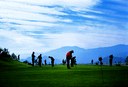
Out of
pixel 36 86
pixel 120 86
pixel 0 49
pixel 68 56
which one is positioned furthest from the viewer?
pixel 0 49

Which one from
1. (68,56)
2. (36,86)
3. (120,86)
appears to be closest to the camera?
(120,86)

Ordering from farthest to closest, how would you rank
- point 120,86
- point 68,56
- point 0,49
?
point 0,49 → point 68,56 → point 120,86

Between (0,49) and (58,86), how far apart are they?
66.8 meters

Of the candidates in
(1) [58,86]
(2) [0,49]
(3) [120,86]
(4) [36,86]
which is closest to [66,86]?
(1) [58,86]

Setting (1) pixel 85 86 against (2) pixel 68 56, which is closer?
(1) pixel 85 86

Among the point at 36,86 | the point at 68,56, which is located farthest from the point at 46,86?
the point at 68,56

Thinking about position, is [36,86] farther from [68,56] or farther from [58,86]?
[68,56]

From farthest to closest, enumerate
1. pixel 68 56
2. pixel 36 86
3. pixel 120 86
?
pixel 68 56, pixel 36 86, pixel 120 86

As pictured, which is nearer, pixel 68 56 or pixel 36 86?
pixel 36 86

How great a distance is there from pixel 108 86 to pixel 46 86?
3.07m

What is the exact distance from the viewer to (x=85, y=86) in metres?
16.7

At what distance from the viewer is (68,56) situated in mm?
47125

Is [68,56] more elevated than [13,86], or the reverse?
[68,56]

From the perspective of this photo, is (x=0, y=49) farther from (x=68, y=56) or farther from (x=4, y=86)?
(x=4, y=86)
